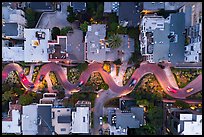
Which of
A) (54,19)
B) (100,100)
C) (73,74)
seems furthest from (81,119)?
(54,19)

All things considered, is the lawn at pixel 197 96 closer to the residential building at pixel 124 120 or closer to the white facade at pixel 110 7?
the residential building at pixel 124 120

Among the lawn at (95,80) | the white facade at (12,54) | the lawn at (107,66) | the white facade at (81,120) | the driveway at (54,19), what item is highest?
the driveway at (54,19)

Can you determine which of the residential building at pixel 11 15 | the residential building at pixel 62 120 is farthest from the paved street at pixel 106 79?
the residential building at pixel 11 15

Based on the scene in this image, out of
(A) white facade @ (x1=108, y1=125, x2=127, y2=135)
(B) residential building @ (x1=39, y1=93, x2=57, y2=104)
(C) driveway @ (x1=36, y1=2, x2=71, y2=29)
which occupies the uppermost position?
(C) driveway @ (x1=36, y1=2, x2=71, y2=29)

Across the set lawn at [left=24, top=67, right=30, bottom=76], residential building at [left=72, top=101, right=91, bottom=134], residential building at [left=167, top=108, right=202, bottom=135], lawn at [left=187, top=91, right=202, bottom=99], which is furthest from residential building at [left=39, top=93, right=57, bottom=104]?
lawn at [left=187, top=91, right=202, bottom=99]

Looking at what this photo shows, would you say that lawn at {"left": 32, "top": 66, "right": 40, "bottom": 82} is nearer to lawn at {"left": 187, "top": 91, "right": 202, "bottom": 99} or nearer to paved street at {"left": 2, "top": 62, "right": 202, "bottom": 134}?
paved street at {"left": 2, "top": 62, "right": 202, "bottom": 134}

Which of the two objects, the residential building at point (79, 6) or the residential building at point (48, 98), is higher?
the residential building at point (79, 6)
